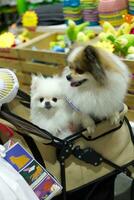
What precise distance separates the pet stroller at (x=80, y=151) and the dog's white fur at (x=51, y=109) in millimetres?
95

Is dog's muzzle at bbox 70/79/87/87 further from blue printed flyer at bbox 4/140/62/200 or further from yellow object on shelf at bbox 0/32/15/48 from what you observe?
yellow object on shelf at bbox 0/32/15/48

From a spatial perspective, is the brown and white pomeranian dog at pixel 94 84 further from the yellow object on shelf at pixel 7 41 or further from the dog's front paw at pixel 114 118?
the yellow object on shelf at pixel 7 41

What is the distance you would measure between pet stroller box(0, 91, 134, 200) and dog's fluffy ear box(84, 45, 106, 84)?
0.45ft

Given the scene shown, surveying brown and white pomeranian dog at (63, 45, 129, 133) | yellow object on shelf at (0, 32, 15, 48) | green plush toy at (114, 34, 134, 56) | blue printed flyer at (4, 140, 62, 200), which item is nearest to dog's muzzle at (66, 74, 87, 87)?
brown and white pomeranian dog at (63, 45, 129, 133)

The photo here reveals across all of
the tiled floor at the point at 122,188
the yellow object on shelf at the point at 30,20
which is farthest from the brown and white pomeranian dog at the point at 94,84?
the yellow object on shelf at the point at 30,20

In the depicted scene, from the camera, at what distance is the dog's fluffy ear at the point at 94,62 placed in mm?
797

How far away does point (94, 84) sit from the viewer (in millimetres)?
850

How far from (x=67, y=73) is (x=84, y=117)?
131 mm

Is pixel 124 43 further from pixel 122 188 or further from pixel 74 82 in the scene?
pixel 122 188

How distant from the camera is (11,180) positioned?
70 centimetres

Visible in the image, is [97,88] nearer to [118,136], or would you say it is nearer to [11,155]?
[118,136]

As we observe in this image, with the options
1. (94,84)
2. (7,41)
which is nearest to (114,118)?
(94,84)

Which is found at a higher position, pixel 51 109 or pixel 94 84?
pixel 94 84

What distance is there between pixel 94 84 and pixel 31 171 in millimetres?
273
